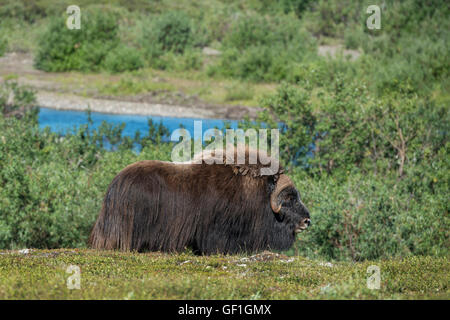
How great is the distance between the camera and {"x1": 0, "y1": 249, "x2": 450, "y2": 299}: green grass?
3721mm

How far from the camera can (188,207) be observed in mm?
6188

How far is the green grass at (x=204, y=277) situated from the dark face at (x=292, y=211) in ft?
2.72

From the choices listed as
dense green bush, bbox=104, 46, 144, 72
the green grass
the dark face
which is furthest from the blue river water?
the green grass

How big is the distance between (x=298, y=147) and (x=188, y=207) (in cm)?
682

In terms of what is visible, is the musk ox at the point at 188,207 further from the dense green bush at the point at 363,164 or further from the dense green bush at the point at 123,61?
the dense green bush at the point at 123,61

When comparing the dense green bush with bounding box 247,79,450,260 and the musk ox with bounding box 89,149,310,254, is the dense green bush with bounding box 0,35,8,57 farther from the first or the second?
the musk ox with bounding box 89,149,310,254

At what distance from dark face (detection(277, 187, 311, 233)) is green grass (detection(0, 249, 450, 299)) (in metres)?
0.83

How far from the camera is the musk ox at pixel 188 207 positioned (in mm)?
6133

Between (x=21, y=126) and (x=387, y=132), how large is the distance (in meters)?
7.08

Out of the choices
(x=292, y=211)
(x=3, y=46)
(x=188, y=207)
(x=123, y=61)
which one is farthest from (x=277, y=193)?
(x=3, y=46)

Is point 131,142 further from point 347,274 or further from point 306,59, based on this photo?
point 306,59

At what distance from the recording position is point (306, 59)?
26.8 meters

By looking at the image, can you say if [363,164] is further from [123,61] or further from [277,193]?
[123,61]
